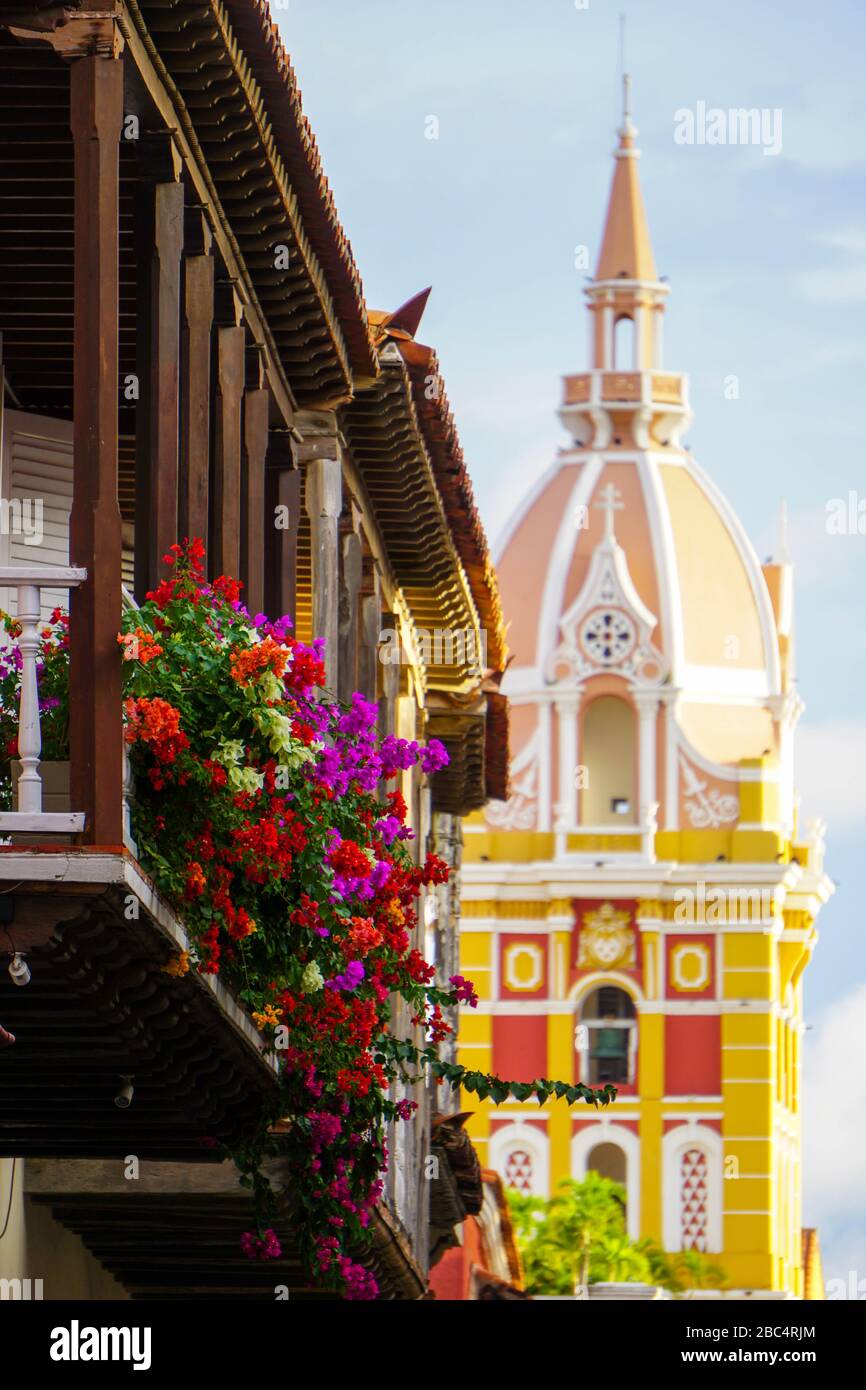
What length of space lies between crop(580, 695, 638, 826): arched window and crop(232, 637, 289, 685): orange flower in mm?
90394

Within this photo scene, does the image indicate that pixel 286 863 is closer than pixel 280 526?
Yes

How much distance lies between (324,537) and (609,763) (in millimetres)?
86694

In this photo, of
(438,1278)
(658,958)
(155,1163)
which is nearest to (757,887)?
(658,958)

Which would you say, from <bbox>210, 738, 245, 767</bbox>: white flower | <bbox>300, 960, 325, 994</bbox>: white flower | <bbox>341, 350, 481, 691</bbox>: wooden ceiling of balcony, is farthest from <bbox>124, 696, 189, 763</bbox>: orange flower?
<bbox>341, 350, 481, 691</bbox>: wooden ceiling of balcony

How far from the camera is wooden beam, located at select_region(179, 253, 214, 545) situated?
45.6 ft

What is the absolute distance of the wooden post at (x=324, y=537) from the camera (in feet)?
60.8

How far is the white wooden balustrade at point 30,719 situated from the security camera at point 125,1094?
2247 millimetres

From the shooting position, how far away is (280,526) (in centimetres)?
1705

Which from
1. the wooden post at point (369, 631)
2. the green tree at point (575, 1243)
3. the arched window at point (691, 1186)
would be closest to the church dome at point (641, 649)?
the arched window at point (691, 1186)

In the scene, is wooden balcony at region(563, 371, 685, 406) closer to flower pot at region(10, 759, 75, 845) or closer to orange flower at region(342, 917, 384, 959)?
orange flower at region(342, 917, 384, 959)

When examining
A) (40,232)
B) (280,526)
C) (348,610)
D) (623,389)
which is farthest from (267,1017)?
(623,389)

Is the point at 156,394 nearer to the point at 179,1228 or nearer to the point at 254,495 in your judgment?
the point at 254,495

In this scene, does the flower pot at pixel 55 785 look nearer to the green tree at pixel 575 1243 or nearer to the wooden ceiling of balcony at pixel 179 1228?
the wooden ceiling of balcony at pixel 179 1228
